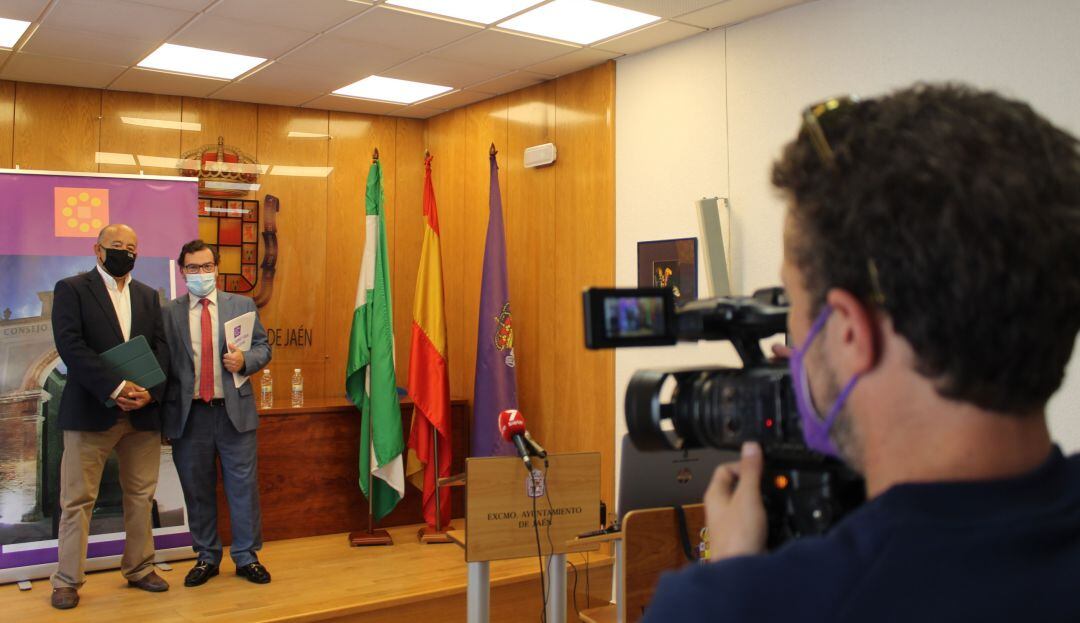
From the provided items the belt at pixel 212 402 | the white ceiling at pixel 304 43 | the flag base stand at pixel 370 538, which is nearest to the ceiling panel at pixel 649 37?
the white ceiling at pixel 304 43

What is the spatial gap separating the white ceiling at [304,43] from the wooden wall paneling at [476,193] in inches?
6.8

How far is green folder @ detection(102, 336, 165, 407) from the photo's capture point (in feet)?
13.3

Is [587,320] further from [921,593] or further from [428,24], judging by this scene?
[428,24]

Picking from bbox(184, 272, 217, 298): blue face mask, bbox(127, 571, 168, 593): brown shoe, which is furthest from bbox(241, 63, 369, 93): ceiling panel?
bbox(127, 571, 168, 593): brown shoe

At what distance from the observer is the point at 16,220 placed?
15.2ft

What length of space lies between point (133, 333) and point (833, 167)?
407 centimetres

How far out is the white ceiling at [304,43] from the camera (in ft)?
13.4

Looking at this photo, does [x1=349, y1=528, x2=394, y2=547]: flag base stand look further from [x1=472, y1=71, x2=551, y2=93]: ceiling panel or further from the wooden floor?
[x1=472, y1=71, x2=551, y2=93]: ceiling panel

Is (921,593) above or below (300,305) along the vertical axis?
below

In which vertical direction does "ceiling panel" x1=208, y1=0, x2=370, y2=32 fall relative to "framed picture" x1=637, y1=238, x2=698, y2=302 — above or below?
above

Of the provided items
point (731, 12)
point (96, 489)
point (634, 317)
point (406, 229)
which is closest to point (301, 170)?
point (406, 229)

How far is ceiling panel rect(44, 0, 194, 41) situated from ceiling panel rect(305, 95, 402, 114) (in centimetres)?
144

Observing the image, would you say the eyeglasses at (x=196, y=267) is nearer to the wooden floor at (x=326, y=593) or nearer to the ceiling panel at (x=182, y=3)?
the ceiling panel at (x=182, y=3)

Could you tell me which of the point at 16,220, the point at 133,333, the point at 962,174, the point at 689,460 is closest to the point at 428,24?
the point at 133,333
